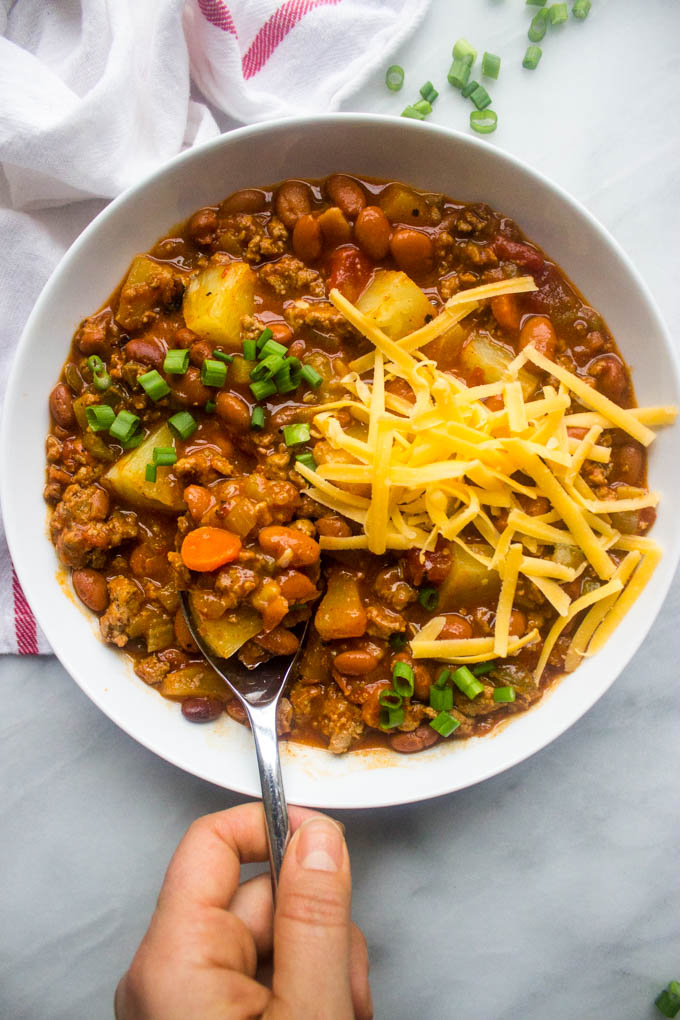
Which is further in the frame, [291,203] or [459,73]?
[459,73]

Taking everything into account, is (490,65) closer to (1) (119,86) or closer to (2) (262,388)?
(1) (119,86)

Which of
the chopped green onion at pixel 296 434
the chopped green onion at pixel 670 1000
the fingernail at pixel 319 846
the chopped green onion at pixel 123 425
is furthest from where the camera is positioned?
the chopped green onion at pixel 670 1000

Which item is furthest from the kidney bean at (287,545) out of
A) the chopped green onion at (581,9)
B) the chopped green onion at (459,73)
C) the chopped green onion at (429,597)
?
the chopped green onion at (581,9)

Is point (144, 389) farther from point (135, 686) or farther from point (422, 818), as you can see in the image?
point (422, 818)

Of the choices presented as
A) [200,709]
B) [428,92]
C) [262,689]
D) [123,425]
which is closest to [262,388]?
[123,425]

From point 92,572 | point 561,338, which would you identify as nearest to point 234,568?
A: point 92,572

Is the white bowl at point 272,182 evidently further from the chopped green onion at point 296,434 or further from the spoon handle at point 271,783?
the chopped green onion at point 296,434
